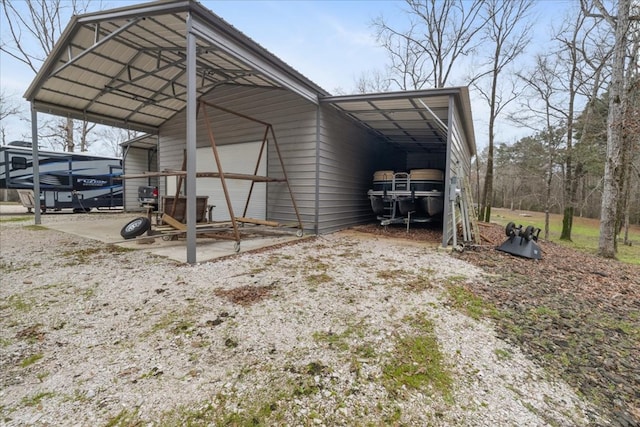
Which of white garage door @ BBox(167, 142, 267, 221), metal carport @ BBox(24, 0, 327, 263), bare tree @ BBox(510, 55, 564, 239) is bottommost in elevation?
white garage door @ BBox(167, 142, 267, 221)

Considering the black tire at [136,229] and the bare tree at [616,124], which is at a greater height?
the bare tree at [616,124]

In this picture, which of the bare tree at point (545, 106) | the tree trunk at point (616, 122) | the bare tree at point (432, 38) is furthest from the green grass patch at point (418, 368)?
the bare tree at point (432, 38)

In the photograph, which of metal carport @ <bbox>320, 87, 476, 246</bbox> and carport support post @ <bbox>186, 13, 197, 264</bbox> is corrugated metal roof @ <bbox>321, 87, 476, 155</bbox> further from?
carport support post @ <bbox>186, 13, 197, 264</bbox>

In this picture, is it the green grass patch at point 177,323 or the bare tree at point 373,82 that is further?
the bare tree at point 373,82

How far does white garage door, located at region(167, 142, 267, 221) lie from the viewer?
755cm

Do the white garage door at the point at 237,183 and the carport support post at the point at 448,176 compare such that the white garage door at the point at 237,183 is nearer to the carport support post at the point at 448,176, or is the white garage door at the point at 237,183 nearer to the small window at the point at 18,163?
the carport support post at the point at 448,176

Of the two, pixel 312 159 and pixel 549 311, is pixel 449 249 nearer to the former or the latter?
pixel 549 311

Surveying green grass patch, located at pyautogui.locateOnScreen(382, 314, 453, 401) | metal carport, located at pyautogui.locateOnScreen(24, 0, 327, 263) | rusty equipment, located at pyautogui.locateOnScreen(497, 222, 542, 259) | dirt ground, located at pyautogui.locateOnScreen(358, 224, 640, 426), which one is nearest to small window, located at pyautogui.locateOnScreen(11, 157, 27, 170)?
metal carport, located at pyautogui.locateOnScreen(24, 0, 327, 263)

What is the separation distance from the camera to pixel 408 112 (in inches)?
268

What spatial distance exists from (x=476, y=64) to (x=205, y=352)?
18633 mm

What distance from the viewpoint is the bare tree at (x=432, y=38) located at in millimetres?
15188

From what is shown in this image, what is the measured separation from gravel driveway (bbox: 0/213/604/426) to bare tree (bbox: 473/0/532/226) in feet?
43.3

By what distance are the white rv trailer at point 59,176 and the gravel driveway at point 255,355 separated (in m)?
9.78

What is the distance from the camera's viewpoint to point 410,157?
12492 millimetres
